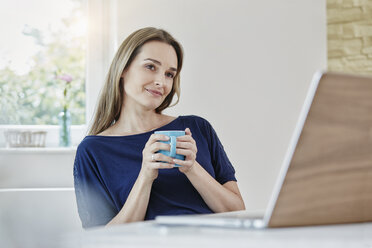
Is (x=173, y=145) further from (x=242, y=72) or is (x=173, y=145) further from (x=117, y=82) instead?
(x=242, y=72)

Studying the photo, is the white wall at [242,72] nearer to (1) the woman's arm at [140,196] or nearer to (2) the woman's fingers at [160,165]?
(1) the woman's arm at [140,196]

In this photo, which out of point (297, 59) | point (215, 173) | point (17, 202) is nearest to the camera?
point (215, 173)

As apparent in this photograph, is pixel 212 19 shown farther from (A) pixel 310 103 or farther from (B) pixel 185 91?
(A) pixel 310 103

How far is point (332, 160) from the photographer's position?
610 millimetres

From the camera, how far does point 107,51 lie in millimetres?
2410

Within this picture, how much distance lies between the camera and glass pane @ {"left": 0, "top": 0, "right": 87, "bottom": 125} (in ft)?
7.76

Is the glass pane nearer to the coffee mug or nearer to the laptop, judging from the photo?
Answer: the coffee mug

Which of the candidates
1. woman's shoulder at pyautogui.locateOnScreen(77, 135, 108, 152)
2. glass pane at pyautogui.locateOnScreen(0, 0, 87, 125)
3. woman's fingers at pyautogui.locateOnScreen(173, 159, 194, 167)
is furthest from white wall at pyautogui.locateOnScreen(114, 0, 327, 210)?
woman's fingers at pyautogui.locateOnScreen(173, 159, 194, 167)

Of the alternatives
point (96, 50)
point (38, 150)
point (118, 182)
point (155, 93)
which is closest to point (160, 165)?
point (118, 182)

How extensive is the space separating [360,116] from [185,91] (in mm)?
1829

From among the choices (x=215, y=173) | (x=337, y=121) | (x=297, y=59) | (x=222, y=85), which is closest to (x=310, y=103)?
(x=337, y=121)

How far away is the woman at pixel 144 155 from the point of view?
139 centimetres

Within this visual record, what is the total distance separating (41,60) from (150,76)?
954mm

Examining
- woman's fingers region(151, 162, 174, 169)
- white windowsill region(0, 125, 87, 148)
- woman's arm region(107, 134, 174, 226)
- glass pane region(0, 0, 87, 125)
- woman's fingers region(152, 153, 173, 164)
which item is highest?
glass pane region(0, 0, 87, 125)
